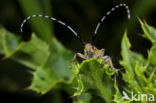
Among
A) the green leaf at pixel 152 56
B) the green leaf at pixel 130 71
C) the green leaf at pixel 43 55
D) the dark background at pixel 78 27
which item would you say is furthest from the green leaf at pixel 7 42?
the green leaf at pixel 152 56

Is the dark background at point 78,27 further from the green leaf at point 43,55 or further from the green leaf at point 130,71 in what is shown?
the green leaf at point 130,71

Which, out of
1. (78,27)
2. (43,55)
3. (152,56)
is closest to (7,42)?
(43,55)

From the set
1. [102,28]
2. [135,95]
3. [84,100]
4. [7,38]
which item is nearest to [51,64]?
[7,38]

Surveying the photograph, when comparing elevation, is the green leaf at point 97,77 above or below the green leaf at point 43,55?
below

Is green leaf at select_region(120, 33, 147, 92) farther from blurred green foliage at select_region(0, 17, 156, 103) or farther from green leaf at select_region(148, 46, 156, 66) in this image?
green leaf at select_region(148, 46, 156, 66)

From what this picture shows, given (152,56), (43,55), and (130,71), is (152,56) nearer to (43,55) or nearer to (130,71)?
(130,71)

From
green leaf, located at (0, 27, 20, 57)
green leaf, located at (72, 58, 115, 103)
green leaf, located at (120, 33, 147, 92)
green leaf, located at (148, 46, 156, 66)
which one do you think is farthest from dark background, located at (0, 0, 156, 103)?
green leaf, located at (72, 58, 115, 103)

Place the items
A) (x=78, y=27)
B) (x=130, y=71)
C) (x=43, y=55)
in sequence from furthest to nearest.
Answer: (x=78, y=27)
(x=43, y=55)
(x=130, y=71)

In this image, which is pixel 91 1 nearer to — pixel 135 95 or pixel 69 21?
pixel 69 21

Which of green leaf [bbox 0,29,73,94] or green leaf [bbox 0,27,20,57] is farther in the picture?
green leaf [bbox 0,27,20,57]
